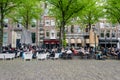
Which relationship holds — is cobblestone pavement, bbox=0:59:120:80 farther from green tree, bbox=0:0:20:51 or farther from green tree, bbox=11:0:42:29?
green tree, bbox=11:0:42:29

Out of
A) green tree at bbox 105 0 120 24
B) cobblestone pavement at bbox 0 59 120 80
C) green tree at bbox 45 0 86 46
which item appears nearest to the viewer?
cobblestone pavement at bbox 0 59 120 80

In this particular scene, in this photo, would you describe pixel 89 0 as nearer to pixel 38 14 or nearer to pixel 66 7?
pixel 66 7

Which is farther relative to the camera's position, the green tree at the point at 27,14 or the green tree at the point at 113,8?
the green tree at the point at 27,14

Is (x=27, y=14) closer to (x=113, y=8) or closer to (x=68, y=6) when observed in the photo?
(x=68, y=6)

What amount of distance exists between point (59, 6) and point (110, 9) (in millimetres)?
7420

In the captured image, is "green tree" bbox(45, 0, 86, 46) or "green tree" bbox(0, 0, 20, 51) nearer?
"green tree" bbox(0, 0, 20, 51)

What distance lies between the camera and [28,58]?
1479 inches

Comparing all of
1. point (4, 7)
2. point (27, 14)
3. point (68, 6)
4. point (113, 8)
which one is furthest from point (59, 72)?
point (27, 14)

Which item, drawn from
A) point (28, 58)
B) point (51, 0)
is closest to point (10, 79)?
point (28, 58)

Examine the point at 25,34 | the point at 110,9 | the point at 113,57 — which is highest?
the point at 110,9

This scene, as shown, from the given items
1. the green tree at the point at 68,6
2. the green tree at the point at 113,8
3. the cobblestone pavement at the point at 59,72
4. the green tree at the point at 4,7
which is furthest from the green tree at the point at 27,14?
the cobblestone pavement at the point at 59,72

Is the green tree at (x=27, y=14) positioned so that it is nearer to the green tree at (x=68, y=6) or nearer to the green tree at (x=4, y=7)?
the green tree at (x=68, y=6)

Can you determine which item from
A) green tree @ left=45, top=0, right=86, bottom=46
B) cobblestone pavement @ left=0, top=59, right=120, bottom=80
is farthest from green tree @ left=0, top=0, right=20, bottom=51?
cobblestone pavement @ left=0, top=59, right=120, bottom=80

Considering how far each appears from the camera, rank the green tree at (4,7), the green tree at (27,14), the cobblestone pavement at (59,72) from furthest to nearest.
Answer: the green tree at (27,14) < the green tree at (4,7) < the cobblestone pavement at (59,72)
